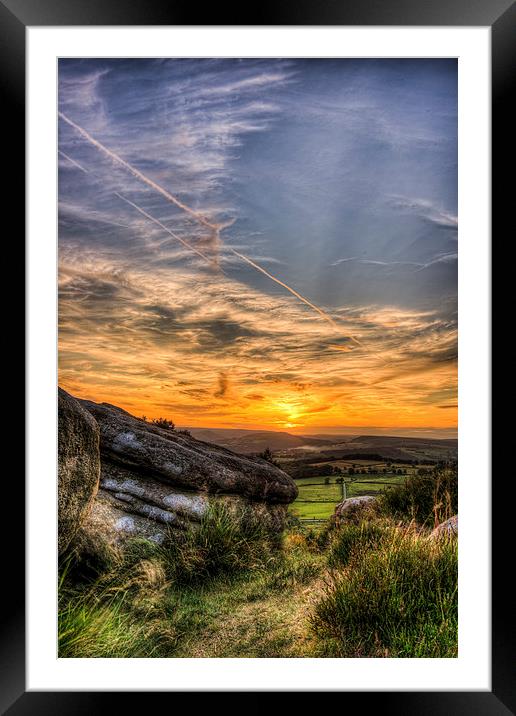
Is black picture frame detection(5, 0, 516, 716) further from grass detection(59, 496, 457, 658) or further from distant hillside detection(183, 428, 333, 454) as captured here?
distant hillside detection(183, 428, 333, 454)

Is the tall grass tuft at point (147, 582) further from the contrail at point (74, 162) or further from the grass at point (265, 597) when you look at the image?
the contrail at point (74, 162)

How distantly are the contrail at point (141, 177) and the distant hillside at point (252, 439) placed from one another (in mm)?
1351

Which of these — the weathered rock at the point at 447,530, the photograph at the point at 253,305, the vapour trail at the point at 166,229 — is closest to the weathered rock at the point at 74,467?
the photograph at the point at 253,305

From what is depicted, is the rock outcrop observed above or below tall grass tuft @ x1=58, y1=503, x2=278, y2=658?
above

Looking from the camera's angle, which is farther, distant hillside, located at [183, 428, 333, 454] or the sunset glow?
distant hillside, located at [183, 428, 333, 454]

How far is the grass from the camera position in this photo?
2357 millimetres

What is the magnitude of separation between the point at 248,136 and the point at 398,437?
219 centimetres

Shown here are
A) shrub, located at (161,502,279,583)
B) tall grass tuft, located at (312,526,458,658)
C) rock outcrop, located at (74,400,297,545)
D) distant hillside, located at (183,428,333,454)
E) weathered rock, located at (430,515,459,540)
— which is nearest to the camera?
tall grass tuft, located at (312,526,458,658)

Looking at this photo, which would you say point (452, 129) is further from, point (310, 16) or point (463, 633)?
point (463, 633)

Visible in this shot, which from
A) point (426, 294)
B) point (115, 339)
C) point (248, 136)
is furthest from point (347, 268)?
point (115, 339)

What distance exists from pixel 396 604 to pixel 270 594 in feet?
2.53

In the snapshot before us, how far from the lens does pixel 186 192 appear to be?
2.84 m

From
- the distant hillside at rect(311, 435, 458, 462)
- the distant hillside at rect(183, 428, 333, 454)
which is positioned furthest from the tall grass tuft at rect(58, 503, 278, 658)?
the distant hillside at rect(311, 435, 458, 462)

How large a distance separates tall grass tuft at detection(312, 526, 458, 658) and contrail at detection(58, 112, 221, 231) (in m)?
2.26
